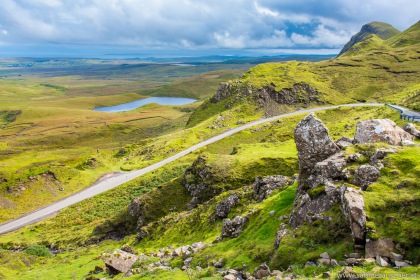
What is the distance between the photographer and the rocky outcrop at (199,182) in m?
57.0

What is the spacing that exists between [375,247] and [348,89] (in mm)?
165234

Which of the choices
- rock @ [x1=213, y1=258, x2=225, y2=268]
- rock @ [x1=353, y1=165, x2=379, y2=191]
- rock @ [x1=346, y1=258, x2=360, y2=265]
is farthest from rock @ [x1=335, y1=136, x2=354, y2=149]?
rock @ [x1=213, y1=258, x2=225, y2=268]

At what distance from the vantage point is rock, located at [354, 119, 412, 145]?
3086 cm

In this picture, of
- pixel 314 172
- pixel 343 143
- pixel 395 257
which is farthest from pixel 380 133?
pixel 395 257

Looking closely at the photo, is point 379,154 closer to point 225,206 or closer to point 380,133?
point 380,133

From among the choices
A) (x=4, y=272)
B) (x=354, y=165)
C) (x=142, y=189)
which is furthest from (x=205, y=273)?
(x=142, y=189)

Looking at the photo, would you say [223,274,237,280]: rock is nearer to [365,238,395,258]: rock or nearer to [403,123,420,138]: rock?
[365,238,395,258]: rock

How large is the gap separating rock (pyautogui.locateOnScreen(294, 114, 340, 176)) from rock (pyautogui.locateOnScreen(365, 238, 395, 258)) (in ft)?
41.9

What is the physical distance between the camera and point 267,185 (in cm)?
4150

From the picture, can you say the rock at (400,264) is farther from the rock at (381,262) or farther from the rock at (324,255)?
the rock at (324,255)

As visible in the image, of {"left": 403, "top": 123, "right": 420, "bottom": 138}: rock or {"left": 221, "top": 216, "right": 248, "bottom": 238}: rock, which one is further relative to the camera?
{"left": 403, "top": 123, "right": 420, "bottom": 138}: rock

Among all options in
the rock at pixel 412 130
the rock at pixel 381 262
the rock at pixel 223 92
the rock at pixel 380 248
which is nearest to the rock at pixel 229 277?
the rock at pixel 380 248

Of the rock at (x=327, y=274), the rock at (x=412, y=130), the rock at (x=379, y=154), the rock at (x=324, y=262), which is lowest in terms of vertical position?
the rock at (x=324, y=262)

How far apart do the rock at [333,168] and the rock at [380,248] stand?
7514mm
